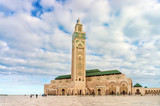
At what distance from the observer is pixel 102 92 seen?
58.2 metres

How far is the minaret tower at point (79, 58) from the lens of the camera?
66.2 m

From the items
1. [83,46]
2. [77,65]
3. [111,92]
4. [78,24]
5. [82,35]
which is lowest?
→ [111,92]

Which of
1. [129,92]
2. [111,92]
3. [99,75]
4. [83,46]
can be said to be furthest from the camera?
[83,46]

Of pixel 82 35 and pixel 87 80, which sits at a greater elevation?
pixel 82 35

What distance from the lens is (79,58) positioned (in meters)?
69.3

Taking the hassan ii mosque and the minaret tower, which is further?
the minaret tower

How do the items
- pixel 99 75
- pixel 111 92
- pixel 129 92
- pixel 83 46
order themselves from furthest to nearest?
pixel 83 46, pixel 99 75, pixel 111 92, pixel 129 92

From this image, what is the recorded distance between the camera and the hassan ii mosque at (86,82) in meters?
58.3

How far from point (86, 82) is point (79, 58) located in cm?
1111

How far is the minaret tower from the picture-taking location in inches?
2606

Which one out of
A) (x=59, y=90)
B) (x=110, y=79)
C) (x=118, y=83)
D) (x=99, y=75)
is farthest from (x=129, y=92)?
(x=59, y=90)

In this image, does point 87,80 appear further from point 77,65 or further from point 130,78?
point 130,78

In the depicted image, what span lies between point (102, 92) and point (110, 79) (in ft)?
20.7

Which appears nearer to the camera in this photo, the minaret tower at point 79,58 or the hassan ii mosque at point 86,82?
the hassan ii mosque at point 86,82
